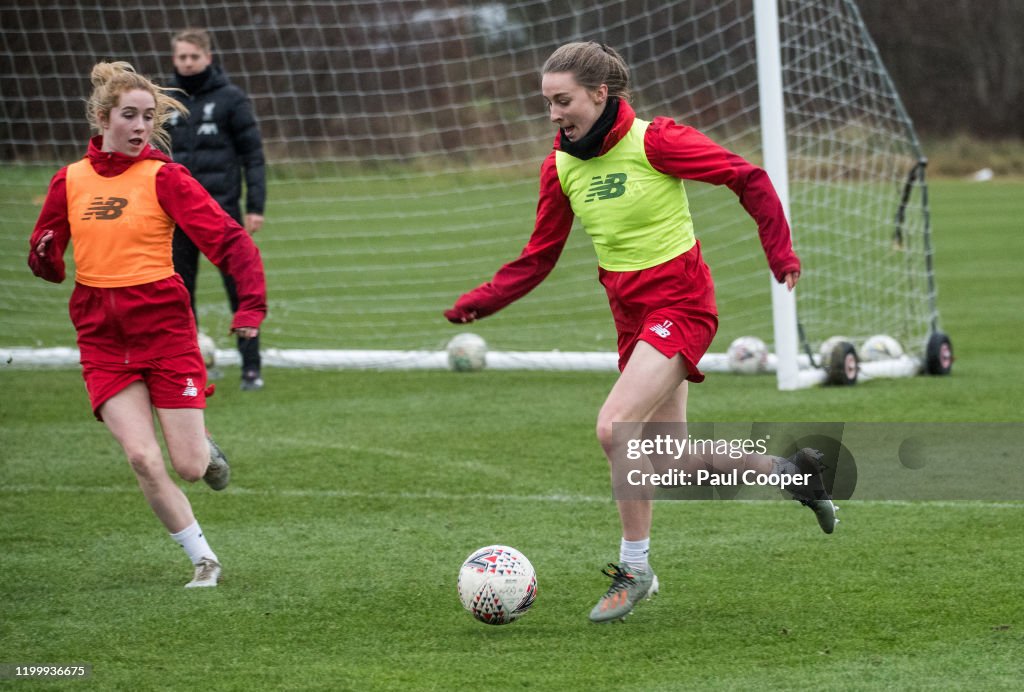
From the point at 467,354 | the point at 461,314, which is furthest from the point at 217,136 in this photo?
the point at 461,314

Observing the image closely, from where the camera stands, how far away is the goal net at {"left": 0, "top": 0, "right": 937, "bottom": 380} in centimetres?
1138

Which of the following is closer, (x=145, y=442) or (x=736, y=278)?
(x=145, y=442)

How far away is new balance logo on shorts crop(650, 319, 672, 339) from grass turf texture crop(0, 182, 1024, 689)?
3.22 ft

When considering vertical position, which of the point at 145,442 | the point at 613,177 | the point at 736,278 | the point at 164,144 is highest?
the point at 164,144

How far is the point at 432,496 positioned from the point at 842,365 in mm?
3860

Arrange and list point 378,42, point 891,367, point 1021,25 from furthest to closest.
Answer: point 1021,25
point 378,42
point 891,367

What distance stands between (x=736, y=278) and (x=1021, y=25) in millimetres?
32151

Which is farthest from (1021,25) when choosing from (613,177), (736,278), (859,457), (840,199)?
(613,177)

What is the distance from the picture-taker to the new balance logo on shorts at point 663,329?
4730mm

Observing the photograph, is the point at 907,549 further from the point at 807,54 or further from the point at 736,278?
the point at 736,278

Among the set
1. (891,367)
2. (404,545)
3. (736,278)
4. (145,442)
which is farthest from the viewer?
(736,278)

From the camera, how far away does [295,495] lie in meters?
7.09

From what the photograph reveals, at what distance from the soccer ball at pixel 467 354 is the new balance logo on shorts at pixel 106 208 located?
19.2 ft

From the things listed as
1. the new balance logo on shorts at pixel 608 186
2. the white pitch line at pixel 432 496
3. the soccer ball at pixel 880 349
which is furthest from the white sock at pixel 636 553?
the soccer ball at pixel 880 349
